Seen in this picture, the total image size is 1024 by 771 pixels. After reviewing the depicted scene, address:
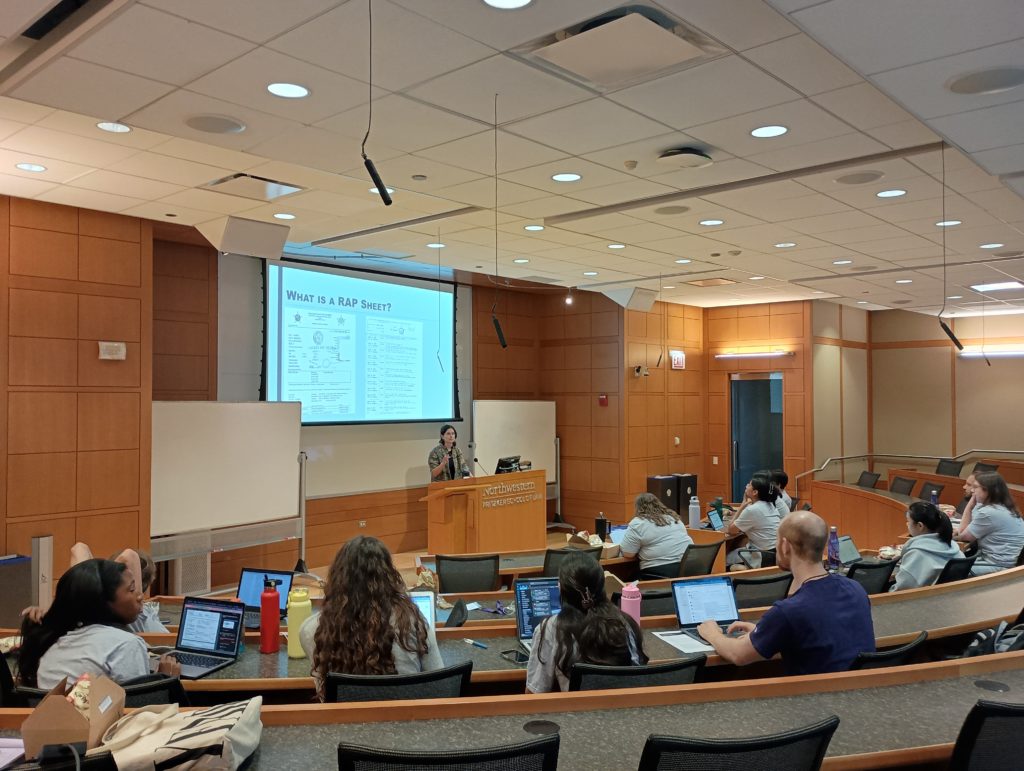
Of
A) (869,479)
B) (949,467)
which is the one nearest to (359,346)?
(869,479)

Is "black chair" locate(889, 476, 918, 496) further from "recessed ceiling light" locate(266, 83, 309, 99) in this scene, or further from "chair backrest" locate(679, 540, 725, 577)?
"recessed ceiling light" locate(266, 83, 309, 99)

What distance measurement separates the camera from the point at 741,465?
13.1 m

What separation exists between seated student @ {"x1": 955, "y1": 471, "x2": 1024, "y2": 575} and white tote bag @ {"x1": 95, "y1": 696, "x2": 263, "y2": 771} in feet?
17.6

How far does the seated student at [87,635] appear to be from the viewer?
2.57m

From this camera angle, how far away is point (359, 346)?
9578mm

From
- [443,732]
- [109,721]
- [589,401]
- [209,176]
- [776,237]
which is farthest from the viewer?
[589,401]

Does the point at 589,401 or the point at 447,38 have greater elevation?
the point at 447,38

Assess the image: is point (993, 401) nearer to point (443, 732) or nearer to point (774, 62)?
point (774, 62)

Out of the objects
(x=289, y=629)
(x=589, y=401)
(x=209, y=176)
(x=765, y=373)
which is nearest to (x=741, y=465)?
(x=765, y=373)

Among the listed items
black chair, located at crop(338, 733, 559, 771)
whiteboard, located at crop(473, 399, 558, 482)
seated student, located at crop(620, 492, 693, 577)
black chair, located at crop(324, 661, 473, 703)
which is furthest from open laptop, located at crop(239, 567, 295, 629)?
whiteboard, located at crop(473, 399, 558, 482)

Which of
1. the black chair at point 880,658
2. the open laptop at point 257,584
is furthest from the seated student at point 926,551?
the open laptop at point 257,584

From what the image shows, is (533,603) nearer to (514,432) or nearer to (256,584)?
(256,584)

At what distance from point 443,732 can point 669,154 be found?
3.62 meters

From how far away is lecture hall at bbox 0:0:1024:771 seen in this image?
2.40 metres
